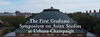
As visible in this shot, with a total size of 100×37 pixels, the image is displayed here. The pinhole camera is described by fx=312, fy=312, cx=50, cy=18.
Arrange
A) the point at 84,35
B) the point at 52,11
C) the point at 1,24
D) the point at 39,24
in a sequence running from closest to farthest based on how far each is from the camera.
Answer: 1. the point at 84,35
2. the point at 39,24
3. the point at 52,11
4. the point at 1,24

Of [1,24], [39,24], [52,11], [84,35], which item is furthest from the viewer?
[1,24]

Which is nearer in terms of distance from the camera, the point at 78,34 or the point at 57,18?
the point at 78,34

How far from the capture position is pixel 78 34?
57.1 meters

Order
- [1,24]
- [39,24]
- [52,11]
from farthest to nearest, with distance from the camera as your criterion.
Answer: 1. [1,24]
2. [52,11]
3. [39,24]

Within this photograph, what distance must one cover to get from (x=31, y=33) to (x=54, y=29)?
4276 mm

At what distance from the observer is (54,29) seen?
57000 mm

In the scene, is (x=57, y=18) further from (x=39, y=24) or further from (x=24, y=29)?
(x=24, y=29)

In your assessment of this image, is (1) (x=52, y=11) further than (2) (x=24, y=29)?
Yes

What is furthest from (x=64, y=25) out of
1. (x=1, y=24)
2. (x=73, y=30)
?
(x=1, y=24)

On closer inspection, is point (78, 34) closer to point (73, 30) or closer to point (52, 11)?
point (73, 30)

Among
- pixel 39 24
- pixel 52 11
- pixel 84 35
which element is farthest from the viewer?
pixel 52 11

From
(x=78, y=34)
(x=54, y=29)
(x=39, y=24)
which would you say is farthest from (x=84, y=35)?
(x=39, y=24)

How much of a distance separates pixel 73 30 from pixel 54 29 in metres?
3.48

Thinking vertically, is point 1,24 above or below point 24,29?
below
